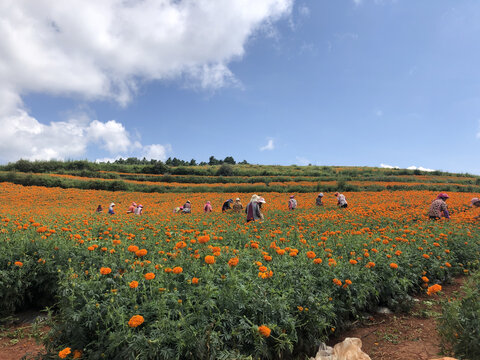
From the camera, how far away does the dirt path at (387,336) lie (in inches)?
131

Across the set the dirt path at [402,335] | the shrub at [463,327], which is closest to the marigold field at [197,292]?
the dirt path at [402,335]

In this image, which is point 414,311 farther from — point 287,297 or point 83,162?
point 83,162

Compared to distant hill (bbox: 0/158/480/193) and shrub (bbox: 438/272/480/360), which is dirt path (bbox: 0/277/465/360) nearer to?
shrub (bbox: 438/272/480/360)

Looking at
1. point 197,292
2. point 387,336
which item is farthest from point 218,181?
point 197,292

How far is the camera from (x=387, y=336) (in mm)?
3785

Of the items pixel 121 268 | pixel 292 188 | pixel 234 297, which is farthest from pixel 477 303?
pixel 292 188

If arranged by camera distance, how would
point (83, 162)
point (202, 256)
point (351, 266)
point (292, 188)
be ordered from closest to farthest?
1. point (202, 256)
2. point (351, 266)
3. point (292, 188)
4. point (83, 162)

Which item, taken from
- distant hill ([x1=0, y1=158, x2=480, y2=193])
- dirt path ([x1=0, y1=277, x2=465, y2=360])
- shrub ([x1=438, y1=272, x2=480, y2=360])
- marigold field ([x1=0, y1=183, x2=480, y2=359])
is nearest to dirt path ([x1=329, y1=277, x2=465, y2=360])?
dirt path ([x1=0, y1=277, x2=465, y2=360])

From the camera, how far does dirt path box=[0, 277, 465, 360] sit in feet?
10.9

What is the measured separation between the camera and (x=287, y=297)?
10.0 feet

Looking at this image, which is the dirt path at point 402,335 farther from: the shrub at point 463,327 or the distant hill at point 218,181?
the distant hill at point 218,181

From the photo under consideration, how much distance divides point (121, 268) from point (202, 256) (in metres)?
1.20

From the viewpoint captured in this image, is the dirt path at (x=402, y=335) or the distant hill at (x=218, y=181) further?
the distant hill at (x=218, y=181)

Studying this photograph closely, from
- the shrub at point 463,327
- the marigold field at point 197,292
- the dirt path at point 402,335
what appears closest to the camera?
the marigold field at point 197,292
